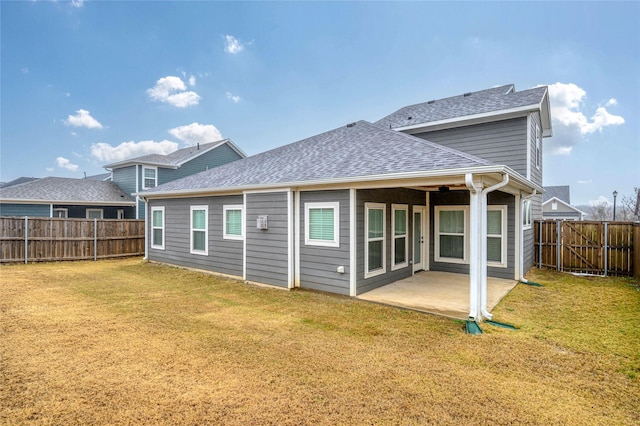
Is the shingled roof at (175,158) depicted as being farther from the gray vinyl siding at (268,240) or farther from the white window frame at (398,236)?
the white window frame at (398,236)

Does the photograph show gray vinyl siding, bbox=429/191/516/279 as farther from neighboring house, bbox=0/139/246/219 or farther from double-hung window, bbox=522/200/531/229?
neighboring house, bbox=0/139/246/219

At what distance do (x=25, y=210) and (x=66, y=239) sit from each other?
6.86m

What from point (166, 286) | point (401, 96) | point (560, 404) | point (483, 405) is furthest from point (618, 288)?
point (401, 96)

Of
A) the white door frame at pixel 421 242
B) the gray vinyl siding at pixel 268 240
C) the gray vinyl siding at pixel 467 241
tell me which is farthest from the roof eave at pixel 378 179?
the white door frame at pixel 421 242

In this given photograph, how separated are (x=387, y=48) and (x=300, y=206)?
1186cm

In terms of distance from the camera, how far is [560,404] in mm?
2883

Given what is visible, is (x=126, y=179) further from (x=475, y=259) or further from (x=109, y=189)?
(x=475, y=259)

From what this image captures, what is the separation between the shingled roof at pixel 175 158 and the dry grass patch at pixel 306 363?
13302 millimetres

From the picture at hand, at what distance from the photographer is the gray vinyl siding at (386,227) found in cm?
668

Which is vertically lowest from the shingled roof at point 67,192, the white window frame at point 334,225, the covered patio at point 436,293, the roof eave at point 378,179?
the covered patio at point 436,293

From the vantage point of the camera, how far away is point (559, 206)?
32031 millimetres

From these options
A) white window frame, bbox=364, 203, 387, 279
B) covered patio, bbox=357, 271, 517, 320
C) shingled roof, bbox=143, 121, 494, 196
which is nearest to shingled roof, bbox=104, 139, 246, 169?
shingled roof, bbox=143, 121, 494, 196

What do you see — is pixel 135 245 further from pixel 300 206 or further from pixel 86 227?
pixel 300 206

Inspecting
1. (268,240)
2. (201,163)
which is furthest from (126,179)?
(268,240)
